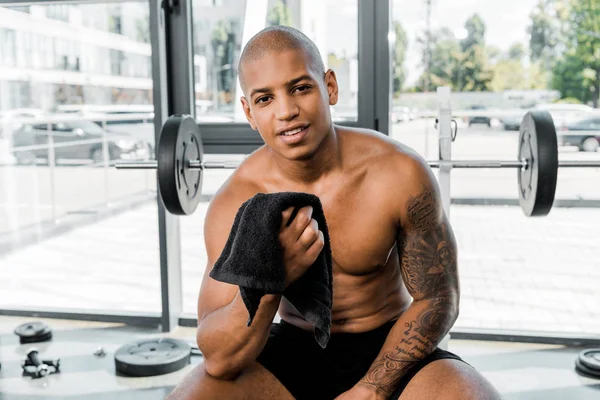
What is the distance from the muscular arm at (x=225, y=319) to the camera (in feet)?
4.62

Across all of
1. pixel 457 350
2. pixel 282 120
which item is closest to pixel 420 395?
pixel 282 120

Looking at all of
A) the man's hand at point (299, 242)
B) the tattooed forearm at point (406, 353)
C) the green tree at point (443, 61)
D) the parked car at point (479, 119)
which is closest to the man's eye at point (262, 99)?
the man's hand at point (299, 242)

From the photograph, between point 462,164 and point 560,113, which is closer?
point 462,164

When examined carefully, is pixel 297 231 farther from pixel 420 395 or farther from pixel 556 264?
pixel 556 264

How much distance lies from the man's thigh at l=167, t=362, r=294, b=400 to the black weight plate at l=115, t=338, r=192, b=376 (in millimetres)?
1266

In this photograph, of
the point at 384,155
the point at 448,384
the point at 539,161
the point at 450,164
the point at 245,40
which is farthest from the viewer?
the point at 245,40

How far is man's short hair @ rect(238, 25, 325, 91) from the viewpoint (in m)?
1.50

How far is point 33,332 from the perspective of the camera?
3.13 metres

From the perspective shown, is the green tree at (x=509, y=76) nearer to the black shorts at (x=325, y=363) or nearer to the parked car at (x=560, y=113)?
the parked car at (x=560, y=113)

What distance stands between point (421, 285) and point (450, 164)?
97cm

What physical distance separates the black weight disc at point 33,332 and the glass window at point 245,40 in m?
1.34

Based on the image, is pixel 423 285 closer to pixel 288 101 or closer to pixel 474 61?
pixel 288 101

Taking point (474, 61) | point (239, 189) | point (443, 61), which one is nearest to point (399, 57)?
point (443, 61)

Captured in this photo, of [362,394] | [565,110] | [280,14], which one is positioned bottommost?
[362,394]
